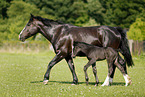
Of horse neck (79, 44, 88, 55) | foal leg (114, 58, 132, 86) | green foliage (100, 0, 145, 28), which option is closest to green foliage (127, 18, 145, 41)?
green foliage (100, 0, 145, 28)

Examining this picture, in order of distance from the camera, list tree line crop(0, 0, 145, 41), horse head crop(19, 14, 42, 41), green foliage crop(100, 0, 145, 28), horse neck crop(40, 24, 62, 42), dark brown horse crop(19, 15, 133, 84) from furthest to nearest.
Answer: green foliage crop(100, 0, 145, 28), tree line crop(0, 0, 145, 41), horse head crop(19, 14, 42, 41), horse neck crop(40, 24, 62, 42), dark brown horse crop(19, 15, 133, 84)

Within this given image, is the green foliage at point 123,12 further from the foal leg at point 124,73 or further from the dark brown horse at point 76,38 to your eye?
the foal leg at point 124,73

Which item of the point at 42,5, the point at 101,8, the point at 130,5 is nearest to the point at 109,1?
the point at 101,8

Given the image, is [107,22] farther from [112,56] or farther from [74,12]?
[112,56]

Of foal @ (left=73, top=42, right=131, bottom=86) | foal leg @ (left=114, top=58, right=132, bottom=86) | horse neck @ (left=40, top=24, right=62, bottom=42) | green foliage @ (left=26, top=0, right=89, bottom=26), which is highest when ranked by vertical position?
horse neck @ (left=40, top=24, right=62, bottom=42)

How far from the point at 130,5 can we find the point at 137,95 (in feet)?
193

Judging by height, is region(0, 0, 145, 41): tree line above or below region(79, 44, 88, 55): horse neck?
below

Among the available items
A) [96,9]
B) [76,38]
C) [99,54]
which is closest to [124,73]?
[99,54]

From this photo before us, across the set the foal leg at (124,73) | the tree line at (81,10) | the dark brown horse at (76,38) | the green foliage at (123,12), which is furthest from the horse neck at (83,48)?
the green foliage at (123,12)

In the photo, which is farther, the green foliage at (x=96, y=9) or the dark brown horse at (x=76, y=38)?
the green foliage at (x=96, y=9)

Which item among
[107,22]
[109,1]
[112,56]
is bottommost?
[107,22]

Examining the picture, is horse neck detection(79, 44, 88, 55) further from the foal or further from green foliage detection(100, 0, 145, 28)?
green foliage detection(100, 0, 145, 28)

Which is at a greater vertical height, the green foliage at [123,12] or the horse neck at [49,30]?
the horse neck at [49,30]

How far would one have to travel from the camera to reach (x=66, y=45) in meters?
11.9
